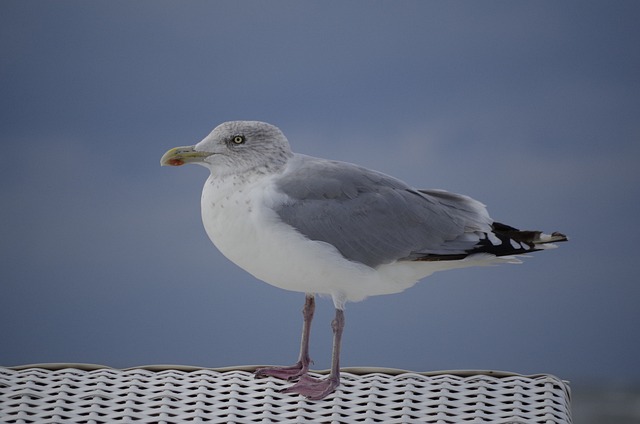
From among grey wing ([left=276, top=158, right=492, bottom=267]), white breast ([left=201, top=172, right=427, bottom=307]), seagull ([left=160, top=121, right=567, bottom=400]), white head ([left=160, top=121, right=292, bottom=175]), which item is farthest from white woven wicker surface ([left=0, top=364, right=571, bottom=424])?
white head ([left=160, top=121, right=292, bottom=175])

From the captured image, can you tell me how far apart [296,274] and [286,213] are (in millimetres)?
190

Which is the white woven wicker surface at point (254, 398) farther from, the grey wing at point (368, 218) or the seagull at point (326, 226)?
the grey wing at point (368, 218)

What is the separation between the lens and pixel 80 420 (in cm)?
278

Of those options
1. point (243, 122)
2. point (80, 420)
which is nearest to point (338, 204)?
point (243, 122)

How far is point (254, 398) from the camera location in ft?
9.73

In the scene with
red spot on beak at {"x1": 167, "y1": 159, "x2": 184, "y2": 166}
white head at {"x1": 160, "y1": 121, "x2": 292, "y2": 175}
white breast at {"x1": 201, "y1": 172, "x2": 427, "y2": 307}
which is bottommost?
white breast at {"x1": 201, "y1": 172, "x2": 427, "y2": 307}

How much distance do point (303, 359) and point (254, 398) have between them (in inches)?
10.7

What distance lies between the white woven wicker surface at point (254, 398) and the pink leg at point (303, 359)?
4 centimetres

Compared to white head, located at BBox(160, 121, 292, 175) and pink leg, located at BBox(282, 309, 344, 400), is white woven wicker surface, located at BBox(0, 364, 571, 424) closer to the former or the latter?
pink leg, located at BBox(282, 309, 344, 400)

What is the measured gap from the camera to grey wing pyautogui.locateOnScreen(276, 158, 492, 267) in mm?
2799

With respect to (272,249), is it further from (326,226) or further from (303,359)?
(303,359)

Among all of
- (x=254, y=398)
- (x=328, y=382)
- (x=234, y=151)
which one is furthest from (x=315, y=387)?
(x=234, y=151)

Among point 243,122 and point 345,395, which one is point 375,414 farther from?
point 243,122

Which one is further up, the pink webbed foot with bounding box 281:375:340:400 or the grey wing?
the grey wing
